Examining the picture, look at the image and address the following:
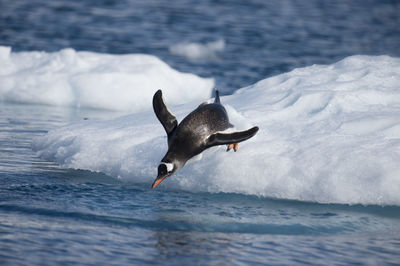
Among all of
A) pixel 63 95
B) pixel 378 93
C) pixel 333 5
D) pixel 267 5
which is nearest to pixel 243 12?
pixel 267 5

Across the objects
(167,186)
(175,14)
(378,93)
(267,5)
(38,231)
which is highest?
(267,5)

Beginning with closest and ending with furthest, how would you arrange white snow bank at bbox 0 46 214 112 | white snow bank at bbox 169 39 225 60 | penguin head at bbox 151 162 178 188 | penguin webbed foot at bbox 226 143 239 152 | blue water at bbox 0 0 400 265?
blue water at bbox 0 0 400 265 → penguin head at bbox 151 162 178 188 → penguin webbed foot at bbox 226 143 239 152 → white snow bank at bbox 0 46 214 112 → white snow bank at bbox 169 39 225 60

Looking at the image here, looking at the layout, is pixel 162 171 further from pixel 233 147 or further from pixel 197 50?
pixel 197 50

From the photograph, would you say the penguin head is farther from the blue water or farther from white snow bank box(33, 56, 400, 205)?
white snow bank box(33, 56, 400, 205)

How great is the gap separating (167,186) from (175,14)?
656 inches

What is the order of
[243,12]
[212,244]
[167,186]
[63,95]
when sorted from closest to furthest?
[212,244]
[167,186]
[63,95]
[243,12]

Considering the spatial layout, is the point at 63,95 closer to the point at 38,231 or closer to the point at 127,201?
the point at 127,201

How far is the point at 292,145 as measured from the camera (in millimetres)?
5723

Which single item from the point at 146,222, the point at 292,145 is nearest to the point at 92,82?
the point at 292,145

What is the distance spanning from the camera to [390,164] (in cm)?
521

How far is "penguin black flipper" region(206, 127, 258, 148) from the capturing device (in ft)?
17.4

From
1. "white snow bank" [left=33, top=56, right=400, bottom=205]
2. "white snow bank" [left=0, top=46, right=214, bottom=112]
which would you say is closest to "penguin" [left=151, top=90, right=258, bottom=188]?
"white snow bank" [left=33, top=56, right=400, bottom=205]

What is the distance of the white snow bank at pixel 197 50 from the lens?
1595cm

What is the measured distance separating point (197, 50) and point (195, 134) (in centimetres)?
1089
